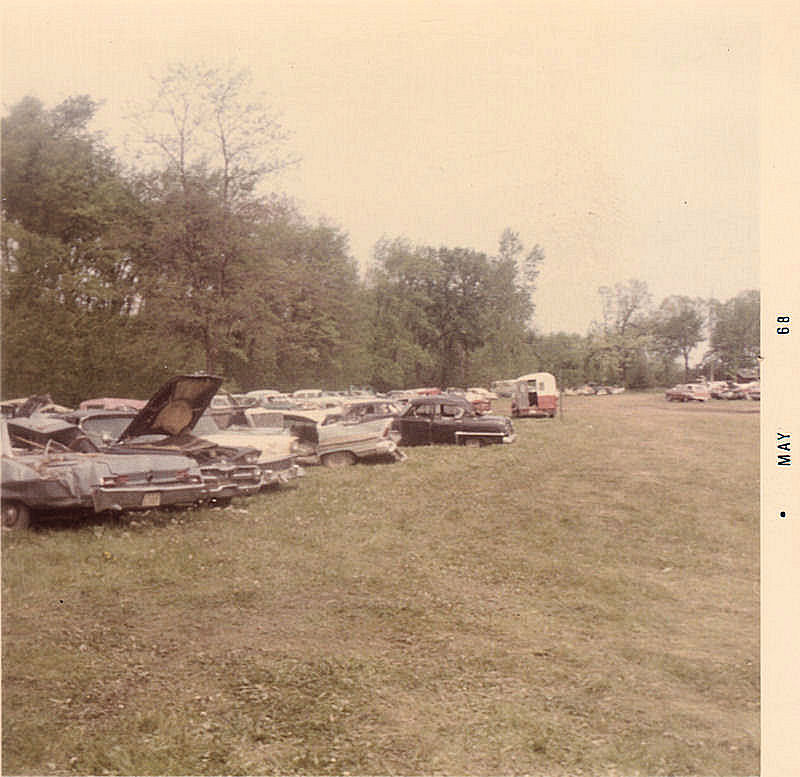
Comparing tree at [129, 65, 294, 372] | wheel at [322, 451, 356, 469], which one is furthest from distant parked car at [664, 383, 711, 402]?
tree at [129, 65, 294, 372]

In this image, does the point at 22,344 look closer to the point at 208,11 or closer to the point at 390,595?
the point at 208,11

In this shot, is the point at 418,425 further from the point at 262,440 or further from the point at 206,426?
the point at 206,426

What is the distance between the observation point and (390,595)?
2.79 m

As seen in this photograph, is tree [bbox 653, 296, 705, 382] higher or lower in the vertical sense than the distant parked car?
higher

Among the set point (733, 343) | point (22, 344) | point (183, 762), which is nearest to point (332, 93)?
point (22, 344)

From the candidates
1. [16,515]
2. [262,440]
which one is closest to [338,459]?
[262,440]

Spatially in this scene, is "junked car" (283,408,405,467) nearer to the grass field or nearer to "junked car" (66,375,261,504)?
the grass field

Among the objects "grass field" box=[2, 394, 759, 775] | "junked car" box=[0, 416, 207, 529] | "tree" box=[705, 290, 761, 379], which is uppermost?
"tree" box=[705, 290, 761, 379]

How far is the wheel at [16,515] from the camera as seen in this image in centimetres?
279

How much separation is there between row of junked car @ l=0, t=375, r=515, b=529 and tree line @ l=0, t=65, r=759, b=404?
0.09 m

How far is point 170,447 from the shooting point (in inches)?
114

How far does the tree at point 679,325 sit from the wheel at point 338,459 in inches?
54.4

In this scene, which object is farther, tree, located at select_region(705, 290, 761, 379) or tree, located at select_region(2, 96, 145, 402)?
tree, located at select_region(705, 290, 761, 379)

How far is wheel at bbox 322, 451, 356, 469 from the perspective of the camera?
10.1 feet
